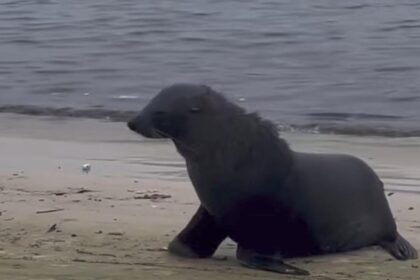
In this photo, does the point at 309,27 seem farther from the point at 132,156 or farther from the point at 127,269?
the point at 127,269

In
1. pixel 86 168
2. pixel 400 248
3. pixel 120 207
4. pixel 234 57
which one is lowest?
pixel 234 57

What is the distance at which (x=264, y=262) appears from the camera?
6.03 metres

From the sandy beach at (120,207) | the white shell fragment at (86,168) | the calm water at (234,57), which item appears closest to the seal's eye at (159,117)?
the sandy beach at (120,207)

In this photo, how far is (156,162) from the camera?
9.92 m

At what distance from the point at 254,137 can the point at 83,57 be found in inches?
497

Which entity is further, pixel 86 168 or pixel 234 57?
pixel 234 57

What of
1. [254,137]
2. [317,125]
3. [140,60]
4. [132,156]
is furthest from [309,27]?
[254,137]

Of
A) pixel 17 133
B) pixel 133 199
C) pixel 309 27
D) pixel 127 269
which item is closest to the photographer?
pixel 127 269

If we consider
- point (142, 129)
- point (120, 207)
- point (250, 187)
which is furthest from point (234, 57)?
point (142, 129)

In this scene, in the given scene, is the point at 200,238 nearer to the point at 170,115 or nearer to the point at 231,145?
→ the point at 231,145

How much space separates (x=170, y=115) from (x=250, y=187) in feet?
1.54

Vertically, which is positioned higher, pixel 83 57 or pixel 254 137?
pixel 254 137

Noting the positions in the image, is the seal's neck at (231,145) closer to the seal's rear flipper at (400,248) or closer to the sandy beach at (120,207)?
the sandy beach at (120,207)

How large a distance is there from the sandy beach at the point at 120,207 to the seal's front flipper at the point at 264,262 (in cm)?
4
